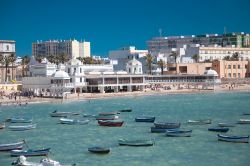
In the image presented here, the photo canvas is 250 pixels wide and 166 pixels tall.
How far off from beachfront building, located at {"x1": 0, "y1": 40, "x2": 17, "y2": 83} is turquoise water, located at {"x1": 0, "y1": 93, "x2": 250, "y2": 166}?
151 ft

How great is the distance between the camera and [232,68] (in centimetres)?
16512

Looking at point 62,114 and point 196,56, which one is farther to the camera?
point 196,56

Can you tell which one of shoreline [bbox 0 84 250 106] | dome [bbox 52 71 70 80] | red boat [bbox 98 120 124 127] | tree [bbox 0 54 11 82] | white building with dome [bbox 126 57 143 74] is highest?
tree [bbox 0 54 11 82]

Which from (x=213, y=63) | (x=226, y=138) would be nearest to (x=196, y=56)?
(x=213, y=63)

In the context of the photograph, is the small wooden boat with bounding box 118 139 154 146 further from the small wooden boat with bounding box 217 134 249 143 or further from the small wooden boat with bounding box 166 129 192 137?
the small wooden boat with bounding box 217 134 249 143

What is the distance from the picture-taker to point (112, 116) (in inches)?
3147

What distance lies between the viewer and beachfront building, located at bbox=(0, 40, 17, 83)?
14449 cm

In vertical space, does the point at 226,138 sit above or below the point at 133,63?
below

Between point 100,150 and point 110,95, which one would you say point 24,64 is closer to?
point 110,95

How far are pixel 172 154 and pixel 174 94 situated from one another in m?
86.3

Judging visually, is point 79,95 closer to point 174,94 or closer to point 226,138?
point 174,94

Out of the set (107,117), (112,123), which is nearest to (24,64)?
(107,117)

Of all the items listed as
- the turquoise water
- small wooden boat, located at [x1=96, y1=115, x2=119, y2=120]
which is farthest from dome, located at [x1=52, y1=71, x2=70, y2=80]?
small wooden boat, located at [x1=96, y1=115, x2=119, y2=120]

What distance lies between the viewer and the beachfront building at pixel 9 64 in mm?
144488
